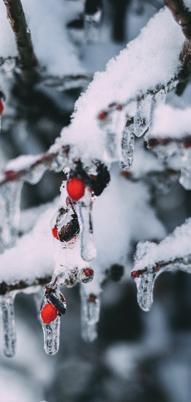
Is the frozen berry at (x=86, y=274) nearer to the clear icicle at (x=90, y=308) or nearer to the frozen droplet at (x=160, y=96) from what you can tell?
the frozen droplet at (x=160, y=96)

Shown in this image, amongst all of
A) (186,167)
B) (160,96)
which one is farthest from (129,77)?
(186,167)

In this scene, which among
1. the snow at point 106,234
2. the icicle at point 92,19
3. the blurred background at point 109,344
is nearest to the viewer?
the snow at point 106,234

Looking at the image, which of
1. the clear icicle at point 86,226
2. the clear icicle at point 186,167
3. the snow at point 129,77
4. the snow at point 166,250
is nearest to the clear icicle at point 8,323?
the snow at point 166,250

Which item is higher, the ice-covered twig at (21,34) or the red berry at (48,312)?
the ice-covered twig at (21,34)

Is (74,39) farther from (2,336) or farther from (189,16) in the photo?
(2,336)

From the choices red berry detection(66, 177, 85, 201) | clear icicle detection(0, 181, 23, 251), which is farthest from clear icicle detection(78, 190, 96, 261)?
clear icicle detection(0, 181, 23, 251)

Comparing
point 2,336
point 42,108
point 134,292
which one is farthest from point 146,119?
point 134,292

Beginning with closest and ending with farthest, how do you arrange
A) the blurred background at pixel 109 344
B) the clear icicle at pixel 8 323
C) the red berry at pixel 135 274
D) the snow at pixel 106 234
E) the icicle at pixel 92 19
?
the red berry at pixel 135 274 < the snow at pixel 106 234 < the clear icicle at pixel 8 323 < the icicle at pixel 92 19 < the blurred background at pixel 109 344
